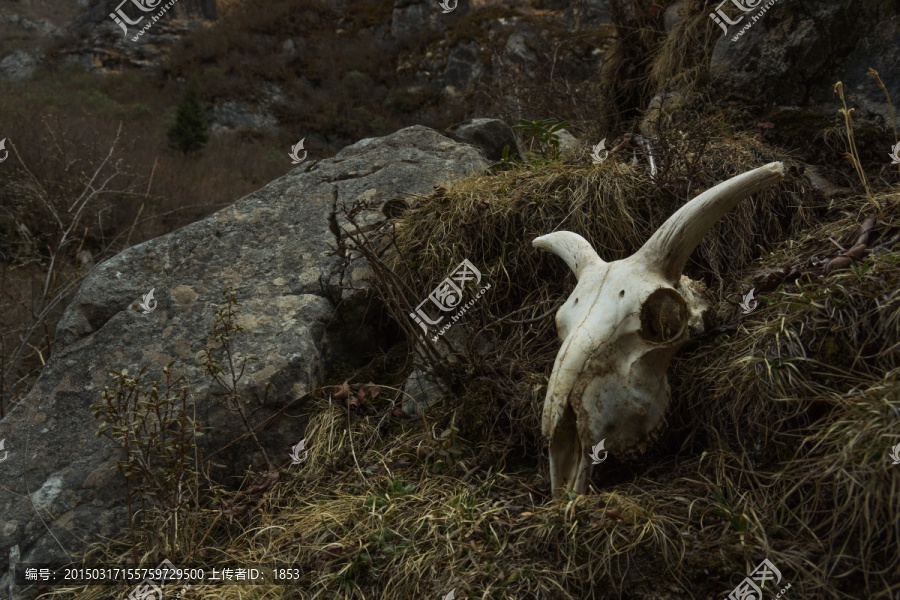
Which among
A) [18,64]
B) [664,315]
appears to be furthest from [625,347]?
[18,64]

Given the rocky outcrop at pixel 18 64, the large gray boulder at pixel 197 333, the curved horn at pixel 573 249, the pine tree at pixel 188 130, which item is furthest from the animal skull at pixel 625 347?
the rocky outcrop at pixel 18 64

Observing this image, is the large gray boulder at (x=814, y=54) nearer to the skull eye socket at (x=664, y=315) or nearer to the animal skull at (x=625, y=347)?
the animal skull at (x=625, y=347)

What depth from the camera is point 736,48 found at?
447cm

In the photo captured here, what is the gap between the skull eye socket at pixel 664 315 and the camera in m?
2.59

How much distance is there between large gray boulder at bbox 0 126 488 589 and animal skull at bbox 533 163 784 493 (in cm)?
155

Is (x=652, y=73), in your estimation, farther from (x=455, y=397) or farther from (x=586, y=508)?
(x=586, y=508)

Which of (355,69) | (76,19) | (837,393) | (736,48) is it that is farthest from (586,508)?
(76,19)

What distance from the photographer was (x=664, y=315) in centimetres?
262

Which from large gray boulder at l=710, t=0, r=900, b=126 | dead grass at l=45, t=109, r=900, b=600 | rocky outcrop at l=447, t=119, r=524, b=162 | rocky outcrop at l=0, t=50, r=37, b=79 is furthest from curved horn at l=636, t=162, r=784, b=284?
rocky outcrop at l=0, t=50, r=37, b=79

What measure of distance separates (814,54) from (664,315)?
264cm

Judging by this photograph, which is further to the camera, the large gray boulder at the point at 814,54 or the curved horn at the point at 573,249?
the large gray boulder at the point at 814,54

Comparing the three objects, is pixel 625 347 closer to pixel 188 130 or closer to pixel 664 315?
pixel 664 315

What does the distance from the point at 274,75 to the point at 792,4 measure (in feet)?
59.8

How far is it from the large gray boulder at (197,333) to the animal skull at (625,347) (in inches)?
61.1
